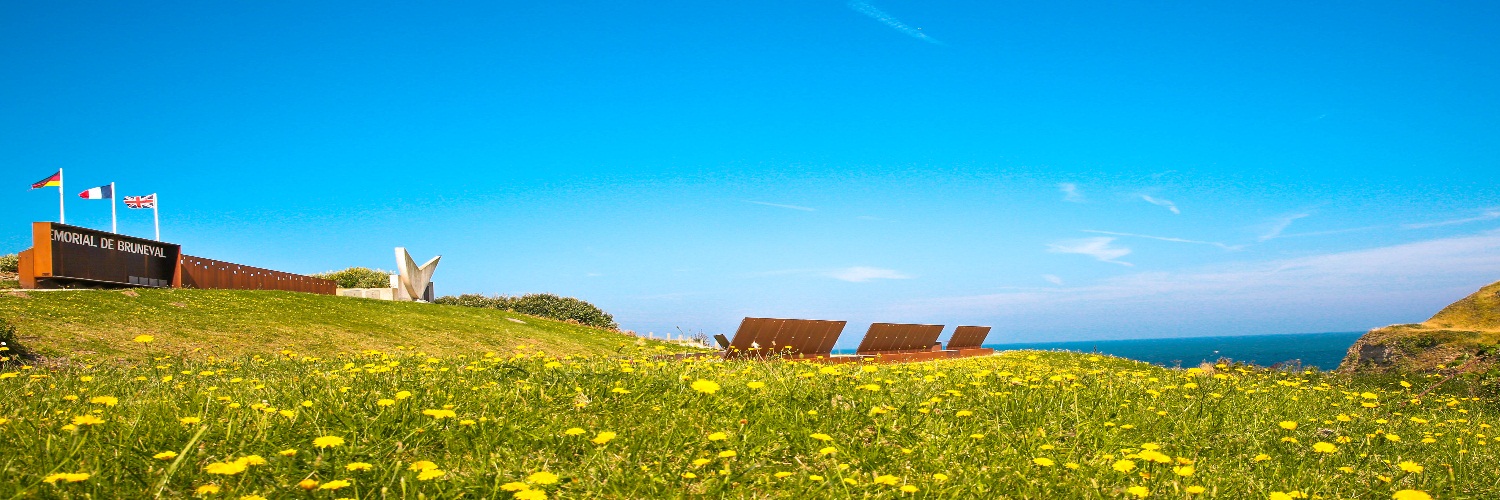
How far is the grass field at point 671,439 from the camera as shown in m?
3.99

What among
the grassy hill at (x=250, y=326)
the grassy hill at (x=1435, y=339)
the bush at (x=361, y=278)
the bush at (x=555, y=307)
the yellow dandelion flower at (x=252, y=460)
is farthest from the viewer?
the bush at (x=361, y=278)

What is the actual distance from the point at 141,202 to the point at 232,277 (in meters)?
8.70

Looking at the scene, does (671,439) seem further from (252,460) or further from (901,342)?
(901,342)

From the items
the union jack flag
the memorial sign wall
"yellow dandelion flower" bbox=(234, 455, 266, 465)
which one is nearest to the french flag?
the union jack flag

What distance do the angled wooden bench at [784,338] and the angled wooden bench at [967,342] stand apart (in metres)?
5.83

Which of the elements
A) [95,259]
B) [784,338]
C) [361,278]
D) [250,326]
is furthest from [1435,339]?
[361,278]

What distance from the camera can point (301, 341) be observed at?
1648 centimetres

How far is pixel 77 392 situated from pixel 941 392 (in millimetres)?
6036

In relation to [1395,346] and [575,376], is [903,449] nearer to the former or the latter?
[575,376]

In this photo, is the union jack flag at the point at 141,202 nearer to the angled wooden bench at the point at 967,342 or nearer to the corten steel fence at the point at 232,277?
the corten steel fence at the point at 232,277

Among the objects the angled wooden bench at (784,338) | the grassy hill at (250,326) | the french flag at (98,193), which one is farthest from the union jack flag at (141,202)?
the angled wooden bench at (784,338)

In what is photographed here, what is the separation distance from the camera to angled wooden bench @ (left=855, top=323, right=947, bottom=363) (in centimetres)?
1687

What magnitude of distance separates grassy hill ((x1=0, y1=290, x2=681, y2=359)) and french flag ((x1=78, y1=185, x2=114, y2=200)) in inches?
507

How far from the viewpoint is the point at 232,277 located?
91.2 ft
